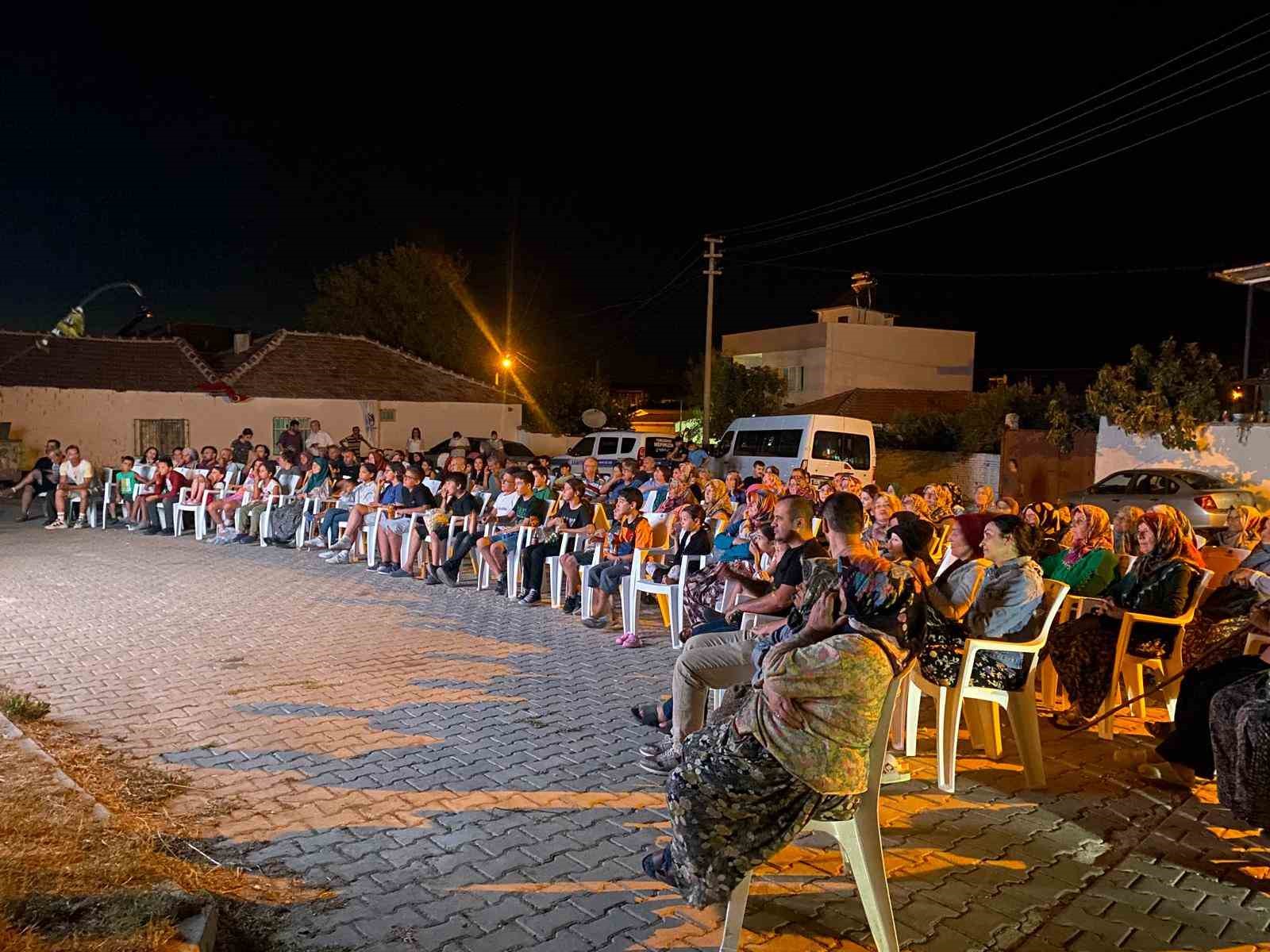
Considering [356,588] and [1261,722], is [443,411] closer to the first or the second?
[356,588]

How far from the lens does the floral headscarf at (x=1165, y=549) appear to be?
5.50 metres

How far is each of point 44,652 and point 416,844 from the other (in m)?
4.76

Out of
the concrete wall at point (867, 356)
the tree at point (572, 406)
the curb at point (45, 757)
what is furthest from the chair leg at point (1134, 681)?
the concrete wall at point (867, 356)

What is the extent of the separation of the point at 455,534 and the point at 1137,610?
748cm

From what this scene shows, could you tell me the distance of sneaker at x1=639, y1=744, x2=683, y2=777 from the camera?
4758mm

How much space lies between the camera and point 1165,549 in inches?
218

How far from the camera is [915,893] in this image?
3.57 meters

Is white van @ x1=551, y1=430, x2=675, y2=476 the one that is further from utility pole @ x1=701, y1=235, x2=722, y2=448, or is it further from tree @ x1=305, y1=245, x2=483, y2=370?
tree @ x1=305, y1=245, x2=483, y2=370

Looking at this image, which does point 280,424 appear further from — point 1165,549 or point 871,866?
point 871,866

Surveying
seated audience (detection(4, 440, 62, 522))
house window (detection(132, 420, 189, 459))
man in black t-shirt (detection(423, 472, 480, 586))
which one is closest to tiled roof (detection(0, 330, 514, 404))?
house window (detection(132, 420, 189, 459))

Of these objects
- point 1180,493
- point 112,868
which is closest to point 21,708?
point 112,868

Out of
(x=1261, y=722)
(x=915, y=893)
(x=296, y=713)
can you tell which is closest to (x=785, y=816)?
(x=915, y=893)

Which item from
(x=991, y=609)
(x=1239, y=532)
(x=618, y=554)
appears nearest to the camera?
(x=991, y=609)

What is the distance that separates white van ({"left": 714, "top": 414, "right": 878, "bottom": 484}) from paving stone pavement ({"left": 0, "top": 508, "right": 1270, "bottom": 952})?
9.47 m
